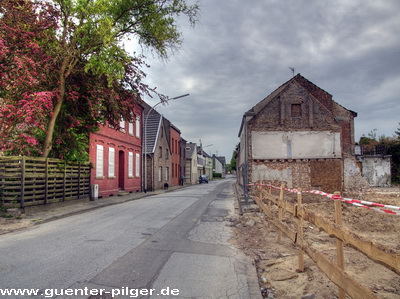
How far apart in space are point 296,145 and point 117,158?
40.0ft

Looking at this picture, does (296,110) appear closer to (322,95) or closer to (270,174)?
(270,174)

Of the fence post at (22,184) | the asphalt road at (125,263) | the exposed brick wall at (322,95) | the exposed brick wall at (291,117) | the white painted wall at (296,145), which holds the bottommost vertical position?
Result: the asphalt road at (125,263)

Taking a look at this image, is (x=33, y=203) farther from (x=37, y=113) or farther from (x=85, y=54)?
(x=85, y=54)

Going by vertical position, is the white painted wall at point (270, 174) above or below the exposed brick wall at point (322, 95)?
below

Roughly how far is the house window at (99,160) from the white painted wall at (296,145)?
32.2ft

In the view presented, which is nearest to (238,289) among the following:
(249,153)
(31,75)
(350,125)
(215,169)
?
(31,75)

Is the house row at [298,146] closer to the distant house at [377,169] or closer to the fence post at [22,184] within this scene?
the distant house at [377,169]

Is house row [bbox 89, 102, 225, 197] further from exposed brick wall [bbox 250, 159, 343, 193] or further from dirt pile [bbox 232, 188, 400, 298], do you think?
dirt pile [bbox 232, 188, 400, 298]

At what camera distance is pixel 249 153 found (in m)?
21.0

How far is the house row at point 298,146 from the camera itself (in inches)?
811

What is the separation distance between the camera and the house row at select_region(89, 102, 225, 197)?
18994 mm

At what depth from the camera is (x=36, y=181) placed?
11.7m

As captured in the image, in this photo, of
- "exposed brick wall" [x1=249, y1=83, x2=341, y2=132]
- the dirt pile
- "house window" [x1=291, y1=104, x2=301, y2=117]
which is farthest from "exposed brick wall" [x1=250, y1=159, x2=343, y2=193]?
the dirt pile

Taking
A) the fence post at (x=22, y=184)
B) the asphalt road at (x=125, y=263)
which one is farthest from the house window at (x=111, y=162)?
the asphalt road at (x=125, y=263)
